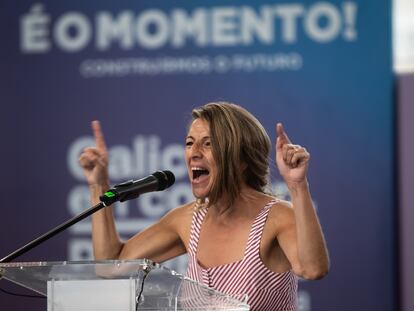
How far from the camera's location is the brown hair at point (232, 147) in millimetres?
2627

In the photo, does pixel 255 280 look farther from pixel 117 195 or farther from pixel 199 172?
pixel 117 195

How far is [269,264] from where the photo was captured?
8.52ft

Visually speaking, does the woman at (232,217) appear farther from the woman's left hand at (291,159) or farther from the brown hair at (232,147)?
the woman's left hand at (291,159)

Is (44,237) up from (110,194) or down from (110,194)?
down

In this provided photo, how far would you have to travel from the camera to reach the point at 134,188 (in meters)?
2.16

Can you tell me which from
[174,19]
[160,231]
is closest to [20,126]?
[174,19]

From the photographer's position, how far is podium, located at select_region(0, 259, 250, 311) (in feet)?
5.98

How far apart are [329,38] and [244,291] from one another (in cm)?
217

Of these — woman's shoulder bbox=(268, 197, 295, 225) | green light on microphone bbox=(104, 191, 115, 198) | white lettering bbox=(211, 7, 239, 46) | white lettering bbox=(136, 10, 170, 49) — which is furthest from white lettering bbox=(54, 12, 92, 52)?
green light on microphone bbox=(104, 191, 115, 198)

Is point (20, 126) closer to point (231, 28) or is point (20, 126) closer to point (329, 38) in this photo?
point (231, 28)

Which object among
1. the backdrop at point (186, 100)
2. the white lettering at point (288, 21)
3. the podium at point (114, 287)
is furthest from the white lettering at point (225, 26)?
the podium at point (114, 287)

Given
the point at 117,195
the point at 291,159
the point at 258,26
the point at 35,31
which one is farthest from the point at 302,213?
the point at 35,31

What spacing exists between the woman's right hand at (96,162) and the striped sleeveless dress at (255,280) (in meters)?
0.45

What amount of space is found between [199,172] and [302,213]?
1.55ft
